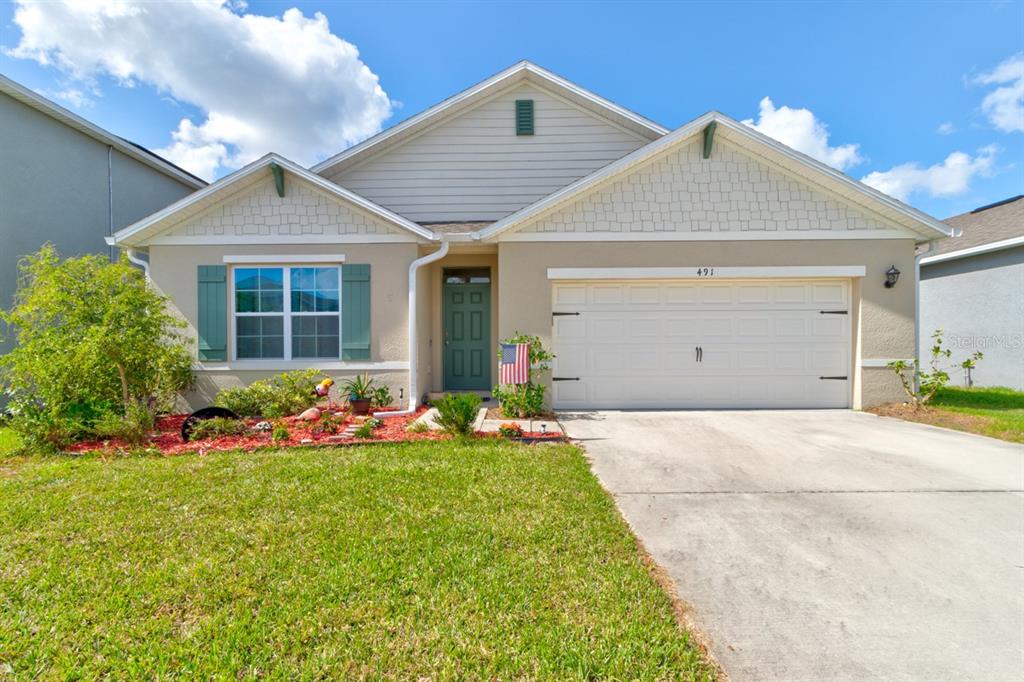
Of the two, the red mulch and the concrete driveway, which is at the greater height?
the red mulch

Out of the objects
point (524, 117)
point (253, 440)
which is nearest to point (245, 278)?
point (253, 440)

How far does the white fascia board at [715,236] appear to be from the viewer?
743cm

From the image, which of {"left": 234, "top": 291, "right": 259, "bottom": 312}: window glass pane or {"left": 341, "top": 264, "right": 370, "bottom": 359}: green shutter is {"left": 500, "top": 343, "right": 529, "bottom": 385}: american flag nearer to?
{"left": 341, "top": 264, "right": 370, "bottom": 359}: green shutter

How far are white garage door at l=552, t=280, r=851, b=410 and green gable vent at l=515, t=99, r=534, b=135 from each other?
13.6 feet

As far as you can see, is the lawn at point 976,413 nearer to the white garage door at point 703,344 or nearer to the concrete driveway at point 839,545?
the concrete driveway at point 839,545

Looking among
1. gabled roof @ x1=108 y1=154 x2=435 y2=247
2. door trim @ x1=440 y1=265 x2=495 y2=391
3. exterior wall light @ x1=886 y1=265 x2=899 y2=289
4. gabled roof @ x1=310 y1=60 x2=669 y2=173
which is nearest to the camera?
gabled roof @ x1=108 y1=154 x2=435 y2=247

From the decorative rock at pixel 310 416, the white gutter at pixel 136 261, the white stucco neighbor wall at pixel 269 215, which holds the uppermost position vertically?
the white stucco neighbor wall at pixel 269 215

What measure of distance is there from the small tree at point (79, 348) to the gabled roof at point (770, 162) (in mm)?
5141

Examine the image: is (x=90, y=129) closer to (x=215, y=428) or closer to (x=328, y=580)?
(x=215, y=428)

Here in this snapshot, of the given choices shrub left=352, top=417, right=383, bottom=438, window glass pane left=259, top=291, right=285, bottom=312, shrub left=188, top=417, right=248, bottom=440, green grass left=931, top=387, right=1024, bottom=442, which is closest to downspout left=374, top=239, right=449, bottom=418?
shrub left=352, top=417, right=383, bottom=438

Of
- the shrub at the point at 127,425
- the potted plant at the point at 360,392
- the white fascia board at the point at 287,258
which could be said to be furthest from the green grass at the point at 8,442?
the potted plant at the point at 360,392

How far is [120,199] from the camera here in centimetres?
979

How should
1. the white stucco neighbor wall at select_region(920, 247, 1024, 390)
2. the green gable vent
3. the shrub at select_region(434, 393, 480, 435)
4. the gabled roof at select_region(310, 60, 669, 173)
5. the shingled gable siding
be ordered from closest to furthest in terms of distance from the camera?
1. the shrub at select_region(434, 393, 480, 435)
2. the gabled roof at select_region(310, 60, 669, 173)
3. the shingled gable siding
4. the green gable vent
5. the white stucco neighbor wall at select_region(920, 247, 1024, 390)

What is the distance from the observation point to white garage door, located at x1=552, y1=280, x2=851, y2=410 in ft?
25.1
